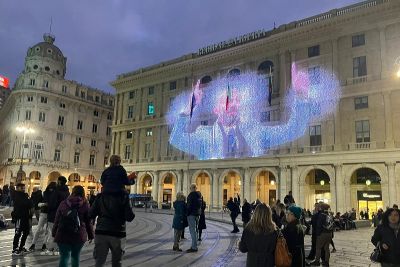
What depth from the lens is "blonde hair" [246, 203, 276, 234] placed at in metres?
4.89

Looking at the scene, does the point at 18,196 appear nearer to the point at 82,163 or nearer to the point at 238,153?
the point at 238,153

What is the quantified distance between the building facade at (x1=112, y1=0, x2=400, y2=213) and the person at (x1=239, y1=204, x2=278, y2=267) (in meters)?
31.0

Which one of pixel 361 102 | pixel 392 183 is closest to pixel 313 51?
pixel 361 102

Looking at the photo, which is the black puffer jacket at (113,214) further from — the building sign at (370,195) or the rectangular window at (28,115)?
the rectangular window at (28,115)

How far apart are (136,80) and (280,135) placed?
2700 cm

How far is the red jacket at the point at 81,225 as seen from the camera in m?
6.53

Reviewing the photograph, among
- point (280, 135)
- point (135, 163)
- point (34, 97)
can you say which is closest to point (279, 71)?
point (280, 135)

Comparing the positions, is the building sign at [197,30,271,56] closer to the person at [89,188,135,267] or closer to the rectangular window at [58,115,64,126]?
the rectangular window at [58,115,64,126]

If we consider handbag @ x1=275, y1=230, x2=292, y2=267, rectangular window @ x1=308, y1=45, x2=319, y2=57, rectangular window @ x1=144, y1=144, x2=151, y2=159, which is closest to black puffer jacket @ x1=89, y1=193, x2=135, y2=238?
handbag @ x1=275, y1=230, x2=292, y2=267

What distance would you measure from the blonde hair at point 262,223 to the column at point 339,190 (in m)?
32.1

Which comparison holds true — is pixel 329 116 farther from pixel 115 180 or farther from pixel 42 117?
pixel 42 117

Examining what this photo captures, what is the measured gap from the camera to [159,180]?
5066 cm

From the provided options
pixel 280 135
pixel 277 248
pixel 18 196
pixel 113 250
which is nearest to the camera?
pixel 277 248

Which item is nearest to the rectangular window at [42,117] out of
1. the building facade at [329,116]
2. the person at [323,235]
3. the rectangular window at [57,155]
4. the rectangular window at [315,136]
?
the rectangular window at [57,155]
